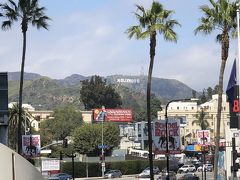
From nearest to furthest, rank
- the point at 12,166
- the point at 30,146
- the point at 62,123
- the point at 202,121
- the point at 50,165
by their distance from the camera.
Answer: the point at 12,166
the point at 30,146
the point at 50,165
the point at 62,123
the point at 202,121

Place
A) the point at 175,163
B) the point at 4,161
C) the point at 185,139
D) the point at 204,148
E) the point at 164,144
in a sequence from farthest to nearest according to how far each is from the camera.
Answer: the point at 185,139
the point at 175,163
the point at 204,148
the point at 164,144
the point at 4,161

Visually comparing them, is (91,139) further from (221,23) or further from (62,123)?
(221,23)

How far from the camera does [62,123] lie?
176 meters

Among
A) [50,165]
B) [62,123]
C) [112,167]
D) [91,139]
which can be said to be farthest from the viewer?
[62,123]

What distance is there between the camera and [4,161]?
28.6ft

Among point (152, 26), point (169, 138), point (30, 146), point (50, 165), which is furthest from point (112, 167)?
point (152, 26)

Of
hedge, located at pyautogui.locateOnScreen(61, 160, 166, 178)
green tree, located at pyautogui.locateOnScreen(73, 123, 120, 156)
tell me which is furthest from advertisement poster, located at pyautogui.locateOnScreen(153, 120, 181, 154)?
green tree, located at pyautogui.locateOnScreen(73, 123, 120, 156)

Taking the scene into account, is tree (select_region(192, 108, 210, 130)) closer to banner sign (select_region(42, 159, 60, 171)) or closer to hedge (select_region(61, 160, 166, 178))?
hedge (select_region(61, 160, 166, 178))

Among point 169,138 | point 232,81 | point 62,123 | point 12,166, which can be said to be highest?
point 232,81

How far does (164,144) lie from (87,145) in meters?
74.8

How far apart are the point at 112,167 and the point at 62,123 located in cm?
7508

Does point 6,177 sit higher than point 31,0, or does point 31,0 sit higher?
point 31,0

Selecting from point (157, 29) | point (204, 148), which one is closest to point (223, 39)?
point (157, 29)

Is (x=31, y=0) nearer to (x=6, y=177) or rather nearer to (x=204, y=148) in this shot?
(x=204, y=148)
